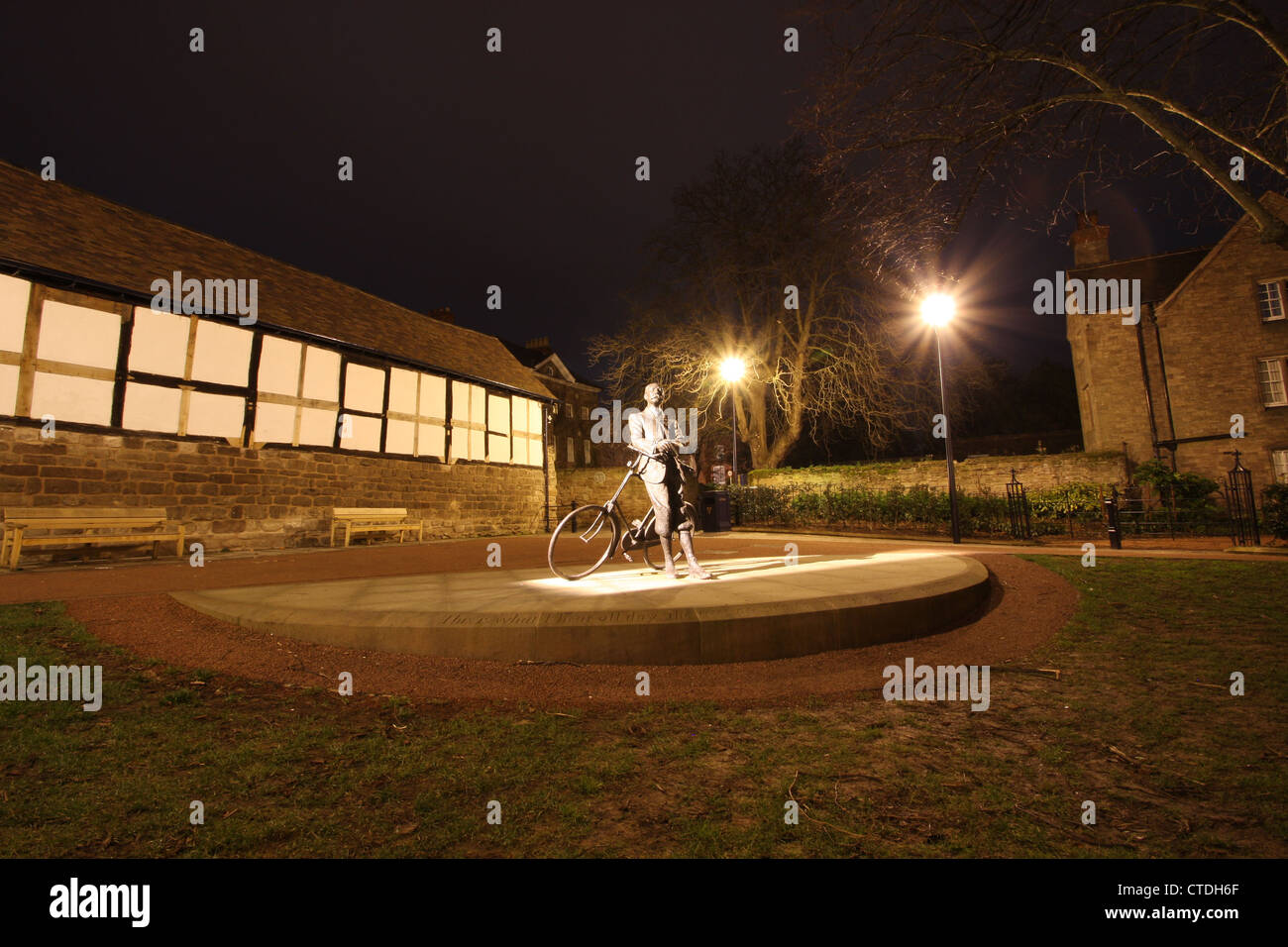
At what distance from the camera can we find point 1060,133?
8281mm

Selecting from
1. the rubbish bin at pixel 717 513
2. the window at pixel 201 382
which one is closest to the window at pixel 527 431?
the window at pixel 201 382

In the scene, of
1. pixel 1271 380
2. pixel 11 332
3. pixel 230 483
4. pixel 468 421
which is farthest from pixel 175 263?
pixel 1271 380

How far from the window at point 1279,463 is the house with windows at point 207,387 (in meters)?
26.0

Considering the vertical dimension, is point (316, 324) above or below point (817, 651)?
above

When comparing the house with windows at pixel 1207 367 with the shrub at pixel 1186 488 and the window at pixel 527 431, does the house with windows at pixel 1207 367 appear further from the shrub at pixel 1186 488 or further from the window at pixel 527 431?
the window at pixel 527 431

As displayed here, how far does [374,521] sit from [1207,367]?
27998 mm

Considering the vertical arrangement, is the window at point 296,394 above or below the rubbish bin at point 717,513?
above

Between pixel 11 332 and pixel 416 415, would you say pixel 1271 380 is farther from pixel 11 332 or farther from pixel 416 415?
pixel 11 332

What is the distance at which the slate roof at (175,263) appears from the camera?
11.0 metres

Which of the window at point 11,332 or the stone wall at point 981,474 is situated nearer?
the window at point 11,332

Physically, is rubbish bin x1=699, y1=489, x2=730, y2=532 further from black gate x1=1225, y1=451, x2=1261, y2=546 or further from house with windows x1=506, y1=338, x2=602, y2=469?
house with windows x1=506, y1=338, x2=602, y2=469

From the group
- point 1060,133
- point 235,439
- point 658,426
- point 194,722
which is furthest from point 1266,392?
point 235,439
